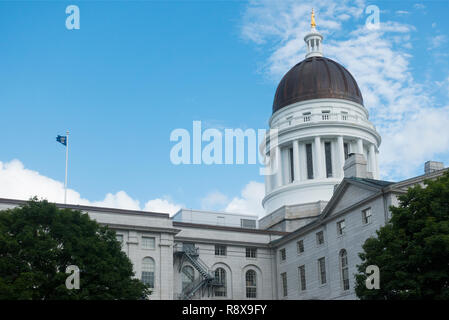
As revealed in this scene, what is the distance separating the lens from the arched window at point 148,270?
62.0m

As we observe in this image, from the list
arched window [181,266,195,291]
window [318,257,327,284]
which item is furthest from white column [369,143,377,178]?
arched window [181,266,195,291]

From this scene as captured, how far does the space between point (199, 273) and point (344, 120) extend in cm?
2863

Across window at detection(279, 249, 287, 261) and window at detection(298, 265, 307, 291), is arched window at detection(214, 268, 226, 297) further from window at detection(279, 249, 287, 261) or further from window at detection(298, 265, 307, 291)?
window at detection(298, 265, 307, 291)

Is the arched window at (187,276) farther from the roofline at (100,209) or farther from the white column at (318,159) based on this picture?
the white column at (318,159)

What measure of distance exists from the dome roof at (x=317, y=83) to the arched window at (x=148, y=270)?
32967 millimetres

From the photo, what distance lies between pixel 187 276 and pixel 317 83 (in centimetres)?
3210

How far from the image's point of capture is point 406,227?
38.7 metres

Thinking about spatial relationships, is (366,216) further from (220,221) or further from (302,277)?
(220,221)

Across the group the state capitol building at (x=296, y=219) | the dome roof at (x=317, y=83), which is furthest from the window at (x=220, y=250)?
the dome roof at (x=317, y=83)

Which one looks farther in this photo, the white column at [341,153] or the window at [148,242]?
the white column at [341,153]

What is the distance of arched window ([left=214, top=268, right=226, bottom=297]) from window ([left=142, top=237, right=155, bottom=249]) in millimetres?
8553

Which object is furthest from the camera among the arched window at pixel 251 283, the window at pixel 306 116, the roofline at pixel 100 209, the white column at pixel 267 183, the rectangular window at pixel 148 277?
the white column at pixel 267 183
